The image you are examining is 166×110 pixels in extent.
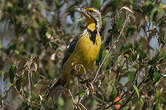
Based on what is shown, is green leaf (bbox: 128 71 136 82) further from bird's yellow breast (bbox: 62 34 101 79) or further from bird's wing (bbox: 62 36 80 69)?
bird's wing (bbox: 62 36 80 69)

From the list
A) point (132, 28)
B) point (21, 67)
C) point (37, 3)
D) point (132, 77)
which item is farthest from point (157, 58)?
point (37, 3)

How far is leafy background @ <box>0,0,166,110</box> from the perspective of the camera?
3438mm

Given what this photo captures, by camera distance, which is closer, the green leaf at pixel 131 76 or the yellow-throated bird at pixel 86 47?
the green leaf at pixel 131 76

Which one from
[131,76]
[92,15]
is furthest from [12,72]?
[92,15]

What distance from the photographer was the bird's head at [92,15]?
4.96 metres

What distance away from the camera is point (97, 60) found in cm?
401

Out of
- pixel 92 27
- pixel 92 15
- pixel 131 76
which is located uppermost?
pixel 92 15

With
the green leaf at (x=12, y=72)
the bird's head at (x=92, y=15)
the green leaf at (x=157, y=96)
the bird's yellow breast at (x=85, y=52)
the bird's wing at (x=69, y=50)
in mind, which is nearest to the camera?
the green leaf at (x=12, y=72)

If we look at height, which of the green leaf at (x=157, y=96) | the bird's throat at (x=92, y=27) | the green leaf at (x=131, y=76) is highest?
the bird's throat at (x=92, y=27)

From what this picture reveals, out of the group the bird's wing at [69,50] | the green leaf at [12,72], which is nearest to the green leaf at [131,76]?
the bird's wing at [69,50]

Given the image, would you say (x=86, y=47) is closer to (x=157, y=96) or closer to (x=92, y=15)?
(x=92, y=15)

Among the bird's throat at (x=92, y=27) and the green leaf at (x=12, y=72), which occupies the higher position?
the bird's throat at (x=92, y=27)

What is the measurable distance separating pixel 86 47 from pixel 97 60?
0.59 m

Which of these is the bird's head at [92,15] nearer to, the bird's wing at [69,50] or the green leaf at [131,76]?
the bird's wing at [69,50]
